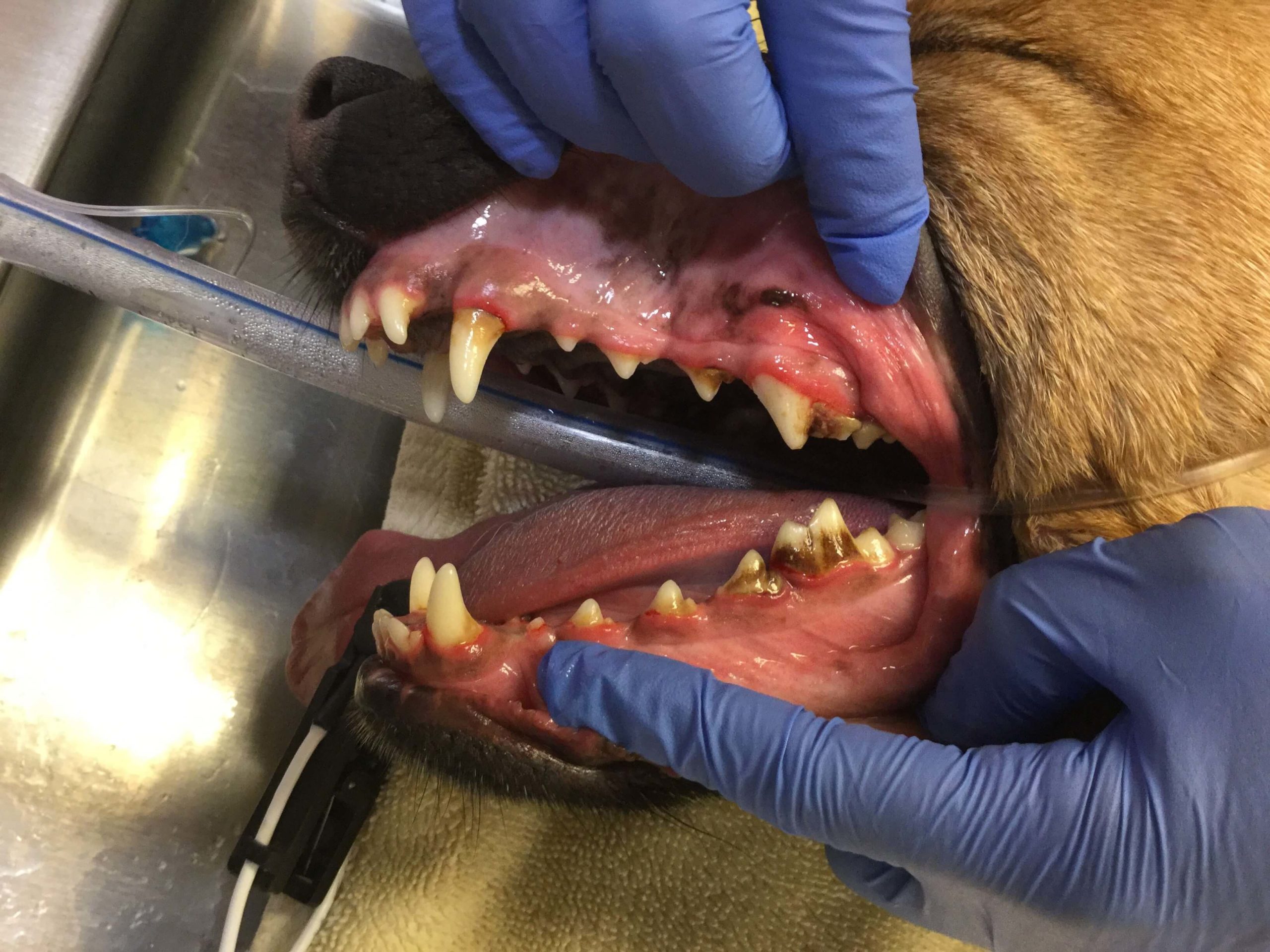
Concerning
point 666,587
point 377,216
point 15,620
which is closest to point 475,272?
point 377,216

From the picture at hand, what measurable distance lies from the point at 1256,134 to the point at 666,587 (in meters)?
0.65

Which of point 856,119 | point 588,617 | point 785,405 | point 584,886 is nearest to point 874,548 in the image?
point 785,405

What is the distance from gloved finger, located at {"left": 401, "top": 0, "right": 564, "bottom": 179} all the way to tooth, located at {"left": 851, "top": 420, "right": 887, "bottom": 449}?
0.42 m

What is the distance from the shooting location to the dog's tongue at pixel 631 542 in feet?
3.38

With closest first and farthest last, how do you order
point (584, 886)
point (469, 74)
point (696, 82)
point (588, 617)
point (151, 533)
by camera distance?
point (696, 82) < point (469, 74) < point (588, 617) < point (584, 886) < point (151, 533)

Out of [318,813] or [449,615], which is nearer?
[449,615]

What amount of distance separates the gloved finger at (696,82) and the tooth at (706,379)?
0.19m

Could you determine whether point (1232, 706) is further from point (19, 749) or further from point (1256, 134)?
point (19, 749)

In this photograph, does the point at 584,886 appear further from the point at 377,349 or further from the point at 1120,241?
the point at 1120,241

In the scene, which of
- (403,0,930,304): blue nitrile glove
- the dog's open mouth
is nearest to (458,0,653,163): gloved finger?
(403,0,930,304): blue nitrile glove

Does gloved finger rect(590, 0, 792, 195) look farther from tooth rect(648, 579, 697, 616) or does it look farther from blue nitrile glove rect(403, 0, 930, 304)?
tooth rect(648, 579, 697, 616)

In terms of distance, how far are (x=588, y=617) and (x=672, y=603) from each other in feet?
0.29

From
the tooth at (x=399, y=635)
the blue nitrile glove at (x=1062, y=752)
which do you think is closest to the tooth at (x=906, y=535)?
the blue nitrile glove at (x=1062, y=752)

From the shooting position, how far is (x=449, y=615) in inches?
37.1
